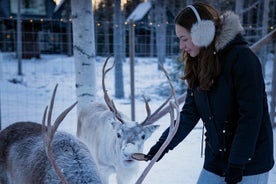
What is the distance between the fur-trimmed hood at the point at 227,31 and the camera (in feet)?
6.63

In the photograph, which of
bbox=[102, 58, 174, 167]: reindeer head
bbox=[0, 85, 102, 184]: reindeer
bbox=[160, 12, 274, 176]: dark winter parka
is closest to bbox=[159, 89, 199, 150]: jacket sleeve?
bbox=[160, 12, 274, 176]: dark winter parka

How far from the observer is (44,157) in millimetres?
2592

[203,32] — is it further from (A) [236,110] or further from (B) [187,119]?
(B) [187,119]

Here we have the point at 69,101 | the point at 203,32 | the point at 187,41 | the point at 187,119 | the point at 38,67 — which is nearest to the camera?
the point at 203,32

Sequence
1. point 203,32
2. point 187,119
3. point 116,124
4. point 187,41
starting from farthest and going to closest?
1. point 116,124
2. point 187,119
3. point 187,41
4. point 203,32

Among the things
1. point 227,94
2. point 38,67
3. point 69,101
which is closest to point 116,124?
point 227,94

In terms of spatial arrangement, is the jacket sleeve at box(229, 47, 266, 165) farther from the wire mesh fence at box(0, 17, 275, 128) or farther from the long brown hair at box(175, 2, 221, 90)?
the wire mesh fence at box(0, 17, 275, 128)

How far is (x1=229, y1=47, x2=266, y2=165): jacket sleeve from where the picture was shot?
1.89m

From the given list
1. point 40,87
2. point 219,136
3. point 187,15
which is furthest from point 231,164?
point 40,87

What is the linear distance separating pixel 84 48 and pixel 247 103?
3359mm

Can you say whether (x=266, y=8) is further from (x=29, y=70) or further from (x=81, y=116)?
(x=29, y=70)

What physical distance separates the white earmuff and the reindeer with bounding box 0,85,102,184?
0.85 meters

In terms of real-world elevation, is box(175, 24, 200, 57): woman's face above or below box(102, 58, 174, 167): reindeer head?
above

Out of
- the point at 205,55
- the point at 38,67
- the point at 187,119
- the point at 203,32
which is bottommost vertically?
the point at 38,67
